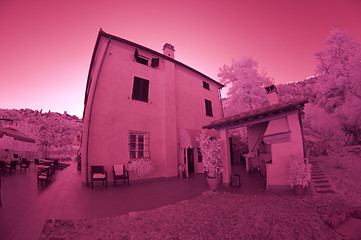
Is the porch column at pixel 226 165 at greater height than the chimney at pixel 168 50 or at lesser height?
lesser

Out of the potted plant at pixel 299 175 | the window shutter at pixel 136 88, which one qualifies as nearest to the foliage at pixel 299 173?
the potted plant at pixel 299 175

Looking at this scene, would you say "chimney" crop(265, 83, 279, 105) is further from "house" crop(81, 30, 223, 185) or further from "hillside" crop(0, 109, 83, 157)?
"hillside" crop(0, 109, 83, 157)

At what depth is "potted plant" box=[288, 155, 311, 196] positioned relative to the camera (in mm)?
5414

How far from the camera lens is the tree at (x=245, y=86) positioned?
19266mm

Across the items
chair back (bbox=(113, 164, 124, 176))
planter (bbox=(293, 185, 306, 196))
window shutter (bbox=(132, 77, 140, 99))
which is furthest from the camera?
window shutter (bbox=(132, 77, 140, 99))

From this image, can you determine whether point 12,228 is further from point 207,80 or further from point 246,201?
point 207,80

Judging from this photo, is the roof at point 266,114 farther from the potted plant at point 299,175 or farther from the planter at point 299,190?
the planter at point 299,190

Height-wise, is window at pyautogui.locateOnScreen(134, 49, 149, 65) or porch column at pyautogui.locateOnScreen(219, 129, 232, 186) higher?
window at pyautogui.locateOnScreen(134, 49, 149, 65)

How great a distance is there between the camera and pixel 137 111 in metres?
9.23

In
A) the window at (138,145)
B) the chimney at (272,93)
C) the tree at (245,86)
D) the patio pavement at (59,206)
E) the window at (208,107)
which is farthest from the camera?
the tree at (245,86)

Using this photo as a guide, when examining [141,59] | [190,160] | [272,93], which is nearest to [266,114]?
[272,93]

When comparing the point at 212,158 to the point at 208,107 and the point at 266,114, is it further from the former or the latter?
the point at 208,107

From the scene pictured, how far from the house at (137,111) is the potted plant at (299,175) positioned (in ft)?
19.1

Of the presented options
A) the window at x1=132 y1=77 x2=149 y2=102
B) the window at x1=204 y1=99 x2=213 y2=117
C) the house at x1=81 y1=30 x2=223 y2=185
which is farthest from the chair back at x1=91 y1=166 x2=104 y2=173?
the window at x1=204 y1=99 x2=213 y2=117
